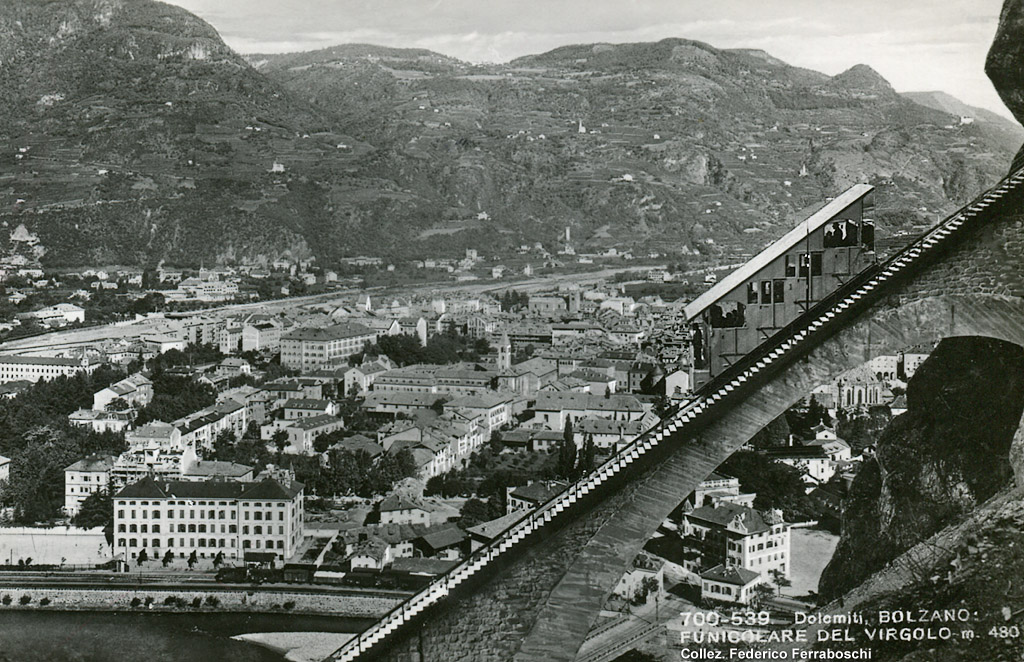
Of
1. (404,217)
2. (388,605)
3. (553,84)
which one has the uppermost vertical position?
(553,84)

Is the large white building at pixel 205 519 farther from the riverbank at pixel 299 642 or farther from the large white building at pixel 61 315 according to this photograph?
the large white building at pixel 61 315

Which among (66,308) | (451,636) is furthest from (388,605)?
(66,308)

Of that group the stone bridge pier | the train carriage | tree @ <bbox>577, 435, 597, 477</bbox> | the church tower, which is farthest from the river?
the church tower

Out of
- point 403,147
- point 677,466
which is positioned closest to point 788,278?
point 677,466

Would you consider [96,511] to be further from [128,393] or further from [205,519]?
[128,393]

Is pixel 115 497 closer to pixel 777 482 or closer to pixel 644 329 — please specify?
pixel 777 482

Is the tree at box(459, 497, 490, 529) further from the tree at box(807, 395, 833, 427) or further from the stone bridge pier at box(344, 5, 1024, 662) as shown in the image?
the stone bridge pier at box(344, 5, 1024, 662)
